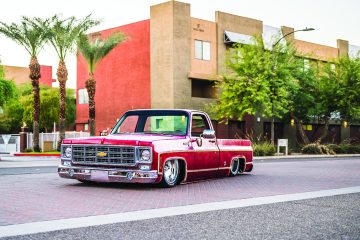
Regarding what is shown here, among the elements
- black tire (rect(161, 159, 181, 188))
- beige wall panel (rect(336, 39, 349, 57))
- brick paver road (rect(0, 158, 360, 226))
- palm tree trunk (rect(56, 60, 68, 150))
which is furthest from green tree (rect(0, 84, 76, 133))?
black tire (rect(161, 159, 181, 188))

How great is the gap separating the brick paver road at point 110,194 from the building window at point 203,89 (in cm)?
3284

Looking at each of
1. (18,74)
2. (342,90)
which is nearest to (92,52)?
(342,90)

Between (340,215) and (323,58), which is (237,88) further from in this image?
(340,215)

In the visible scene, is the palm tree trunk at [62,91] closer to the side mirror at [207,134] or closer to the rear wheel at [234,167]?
the rear wheel at [234,167]

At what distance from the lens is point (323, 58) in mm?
60000

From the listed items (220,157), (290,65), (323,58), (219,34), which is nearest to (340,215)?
(220,157)

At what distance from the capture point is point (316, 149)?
45.2m

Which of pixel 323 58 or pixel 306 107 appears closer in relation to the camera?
pixel 306 107

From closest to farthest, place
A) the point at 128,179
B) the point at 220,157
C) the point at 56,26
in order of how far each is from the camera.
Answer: the point at 128,179 < the point at 220,157 < the point at 56,26

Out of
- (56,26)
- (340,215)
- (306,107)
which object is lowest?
(340,215)

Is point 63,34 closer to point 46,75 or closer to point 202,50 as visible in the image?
point 202,50

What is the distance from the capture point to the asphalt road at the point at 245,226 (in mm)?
6910

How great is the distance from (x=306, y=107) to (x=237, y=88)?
916cm

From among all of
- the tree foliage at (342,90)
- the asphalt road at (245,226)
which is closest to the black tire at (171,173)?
the asphalt road at (245,226)
